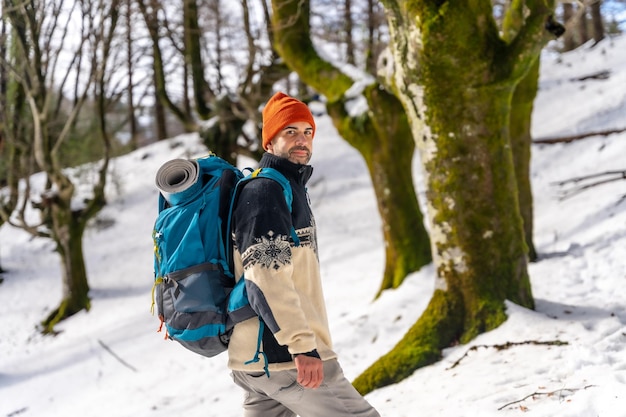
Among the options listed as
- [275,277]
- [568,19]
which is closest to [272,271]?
[275,277]

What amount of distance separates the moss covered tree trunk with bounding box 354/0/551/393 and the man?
2.13 metres

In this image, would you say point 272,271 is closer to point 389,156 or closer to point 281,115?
point 281,115

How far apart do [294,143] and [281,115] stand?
0.13 m

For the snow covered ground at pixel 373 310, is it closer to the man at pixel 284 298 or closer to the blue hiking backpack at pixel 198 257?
the man at pixel 284 298

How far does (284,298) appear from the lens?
2049mm

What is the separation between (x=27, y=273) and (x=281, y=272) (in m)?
11.6

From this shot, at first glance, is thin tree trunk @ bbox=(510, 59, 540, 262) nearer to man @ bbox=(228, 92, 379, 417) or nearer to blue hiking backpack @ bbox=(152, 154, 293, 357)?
man @ bbox=(228, 92, 379, 417)

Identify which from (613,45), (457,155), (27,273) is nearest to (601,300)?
(457,155)

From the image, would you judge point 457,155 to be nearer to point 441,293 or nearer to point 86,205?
point 441,293

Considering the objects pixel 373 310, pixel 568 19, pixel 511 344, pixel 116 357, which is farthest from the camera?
pixel 568 19

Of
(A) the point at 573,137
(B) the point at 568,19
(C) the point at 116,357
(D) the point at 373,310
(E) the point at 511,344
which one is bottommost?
(C) the point at 116,357

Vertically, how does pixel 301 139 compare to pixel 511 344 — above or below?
above

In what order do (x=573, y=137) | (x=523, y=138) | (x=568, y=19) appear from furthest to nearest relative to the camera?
(x=568, y=19) → (x=573, y=137) → (x=523, y=138)

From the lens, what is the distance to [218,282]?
84.6 inches
